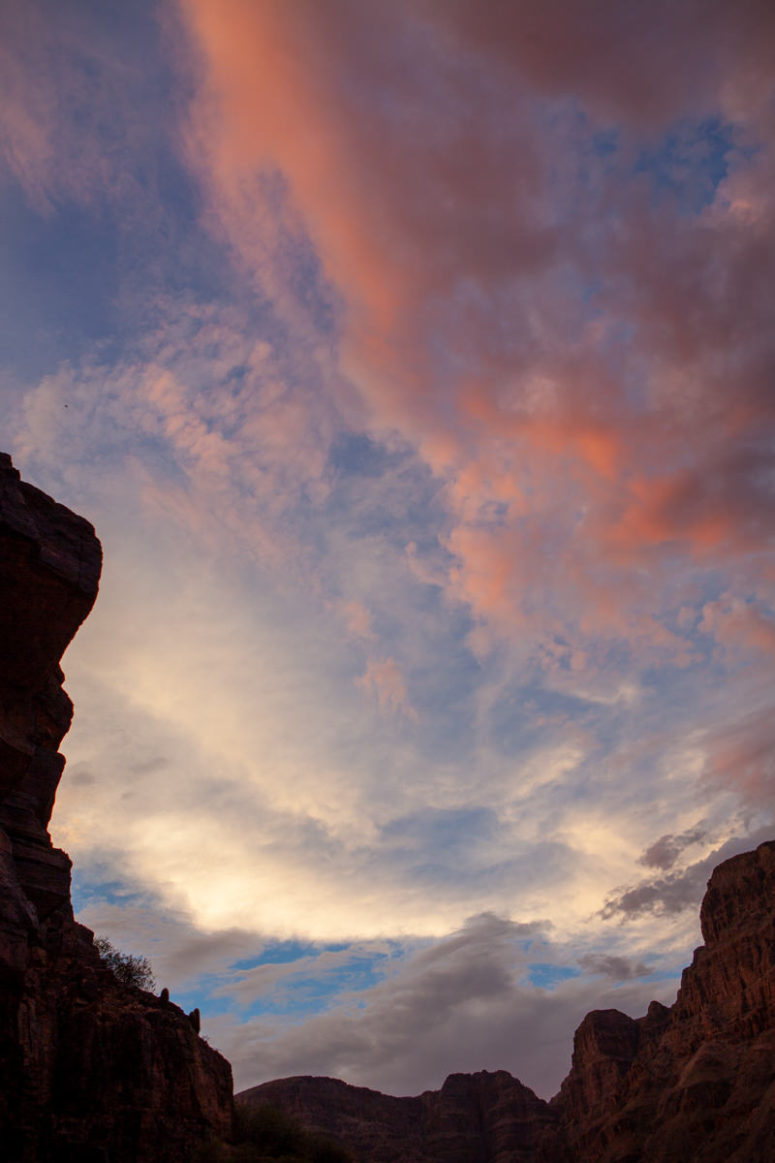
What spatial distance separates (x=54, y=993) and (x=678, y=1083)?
12099 cm

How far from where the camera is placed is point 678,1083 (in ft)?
390

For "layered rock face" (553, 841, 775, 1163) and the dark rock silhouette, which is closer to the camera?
the dark rock silhouette

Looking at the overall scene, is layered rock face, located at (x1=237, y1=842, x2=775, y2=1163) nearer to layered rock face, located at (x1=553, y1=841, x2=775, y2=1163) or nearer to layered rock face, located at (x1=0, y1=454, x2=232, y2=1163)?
layered rock face, located at (x1=553, y1=841, x2=775, y2=1163)

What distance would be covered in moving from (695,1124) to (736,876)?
221 feet

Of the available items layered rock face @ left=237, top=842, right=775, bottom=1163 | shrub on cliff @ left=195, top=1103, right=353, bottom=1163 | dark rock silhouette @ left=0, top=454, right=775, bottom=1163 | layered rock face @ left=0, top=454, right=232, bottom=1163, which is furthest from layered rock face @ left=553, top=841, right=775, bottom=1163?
dark rock silhouette @ left=0, top=454, right=775, bottom=1163

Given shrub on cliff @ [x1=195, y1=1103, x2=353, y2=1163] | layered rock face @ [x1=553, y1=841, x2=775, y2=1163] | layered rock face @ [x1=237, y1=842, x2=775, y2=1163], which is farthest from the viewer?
layered rock face @ [x1=237, y1=842, x2=775, y2=1163]

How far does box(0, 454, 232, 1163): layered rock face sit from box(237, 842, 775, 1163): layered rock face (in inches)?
1844

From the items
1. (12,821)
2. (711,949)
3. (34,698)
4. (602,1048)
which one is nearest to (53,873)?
(12,821)

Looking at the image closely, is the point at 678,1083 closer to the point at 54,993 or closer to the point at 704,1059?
the point at 704,1059

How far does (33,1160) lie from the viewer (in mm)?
25531

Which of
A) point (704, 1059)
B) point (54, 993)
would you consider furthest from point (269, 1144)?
point (704, 1059)

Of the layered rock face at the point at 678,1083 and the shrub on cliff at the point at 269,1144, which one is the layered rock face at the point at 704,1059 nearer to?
the layered rock face at the point at 678,1083

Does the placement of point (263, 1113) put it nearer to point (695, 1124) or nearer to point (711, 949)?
point (695, 1124)

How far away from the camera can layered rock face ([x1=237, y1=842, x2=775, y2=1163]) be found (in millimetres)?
102938
